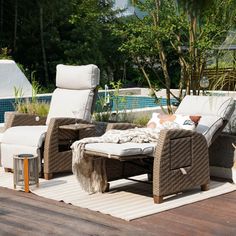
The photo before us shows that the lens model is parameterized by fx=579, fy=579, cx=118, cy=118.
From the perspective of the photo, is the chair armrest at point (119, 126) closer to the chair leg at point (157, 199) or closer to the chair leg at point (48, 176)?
the chair leg at point (48, 176)

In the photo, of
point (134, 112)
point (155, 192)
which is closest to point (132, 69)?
point (134, 112)

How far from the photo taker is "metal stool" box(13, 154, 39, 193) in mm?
5273

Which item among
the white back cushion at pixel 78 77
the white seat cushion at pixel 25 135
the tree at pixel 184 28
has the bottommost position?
the white seat cushion at pixel 25 135

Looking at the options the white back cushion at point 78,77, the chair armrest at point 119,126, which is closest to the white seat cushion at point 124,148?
the chair armrest at point 119,126

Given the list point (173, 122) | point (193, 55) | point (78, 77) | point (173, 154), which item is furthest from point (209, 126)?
point (193, 55)

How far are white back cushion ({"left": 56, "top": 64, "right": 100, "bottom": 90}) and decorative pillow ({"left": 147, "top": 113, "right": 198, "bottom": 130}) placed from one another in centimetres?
120

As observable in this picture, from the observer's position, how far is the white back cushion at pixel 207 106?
18.3 feet

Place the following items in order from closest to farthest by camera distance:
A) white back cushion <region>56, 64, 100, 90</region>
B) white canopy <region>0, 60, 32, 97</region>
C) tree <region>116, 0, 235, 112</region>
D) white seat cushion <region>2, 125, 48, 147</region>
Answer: white seat cushion <region>2, 125, 48, 147</region> < white back cushion <region>56, 64, 100, 90</region> < tree <region>116, 0, 235, 112</region> < white canopy <region>0, 60, 32, 97</region>

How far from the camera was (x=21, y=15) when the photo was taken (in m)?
17.4

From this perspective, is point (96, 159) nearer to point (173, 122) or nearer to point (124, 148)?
point (124, 148)

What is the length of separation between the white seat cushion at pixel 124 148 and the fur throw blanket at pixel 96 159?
0.10 metres

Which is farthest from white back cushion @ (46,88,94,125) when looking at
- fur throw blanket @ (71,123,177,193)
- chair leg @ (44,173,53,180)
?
fur throw blanket @ (71,123,177,193)

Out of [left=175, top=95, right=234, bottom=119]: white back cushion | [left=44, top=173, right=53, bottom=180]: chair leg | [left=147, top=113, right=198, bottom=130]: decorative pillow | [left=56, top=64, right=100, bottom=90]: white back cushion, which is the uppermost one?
[left=56, top=64, right=100, bottom=90]: white back cushion

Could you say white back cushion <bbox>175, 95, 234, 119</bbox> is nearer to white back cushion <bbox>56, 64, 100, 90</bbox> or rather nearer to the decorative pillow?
the decorative pillow
